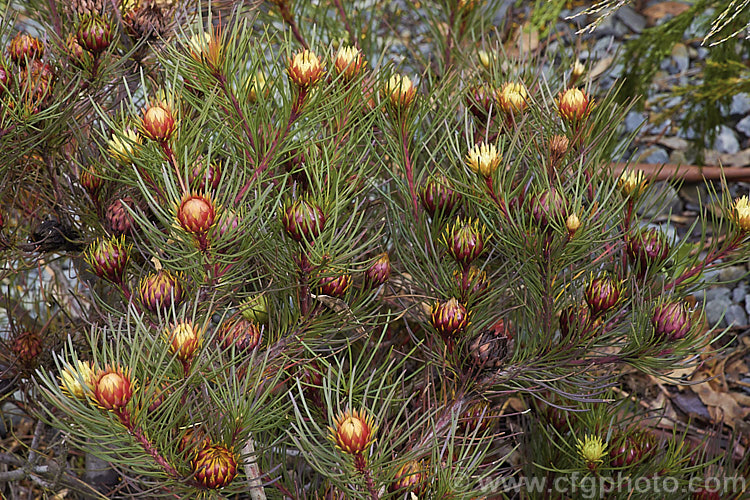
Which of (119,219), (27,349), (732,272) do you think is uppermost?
(119,219)

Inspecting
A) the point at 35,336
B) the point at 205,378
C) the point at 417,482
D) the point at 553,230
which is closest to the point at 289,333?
the point at 205,378

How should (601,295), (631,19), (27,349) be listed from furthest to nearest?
(631,19)
(27,349)
(601,295)

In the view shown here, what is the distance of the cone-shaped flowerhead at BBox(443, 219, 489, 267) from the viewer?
0.90 metres

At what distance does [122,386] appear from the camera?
0.70 metres

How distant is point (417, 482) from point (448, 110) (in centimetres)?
53

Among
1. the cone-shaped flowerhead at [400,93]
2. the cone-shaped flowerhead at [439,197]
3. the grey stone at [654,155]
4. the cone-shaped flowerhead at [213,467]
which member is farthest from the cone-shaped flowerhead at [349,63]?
the grey stone at [654,155]

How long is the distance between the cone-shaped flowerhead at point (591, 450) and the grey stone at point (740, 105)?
2.06 meters

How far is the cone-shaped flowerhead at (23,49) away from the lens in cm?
100

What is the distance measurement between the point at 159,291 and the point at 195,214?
0.16m

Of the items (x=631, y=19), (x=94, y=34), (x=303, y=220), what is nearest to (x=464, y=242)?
(x=303, y=220)

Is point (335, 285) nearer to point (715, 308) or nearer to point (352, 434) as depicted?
point (352, 434)

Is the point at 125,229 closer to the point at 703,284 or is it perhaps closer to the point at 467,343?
the point at 467,343

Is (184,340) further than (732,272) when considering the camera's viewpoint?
No

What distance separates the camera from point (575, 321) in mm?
938
